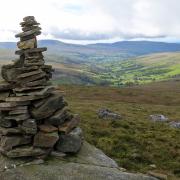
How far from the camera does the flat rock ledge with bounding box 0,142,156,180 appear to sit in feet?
78.9

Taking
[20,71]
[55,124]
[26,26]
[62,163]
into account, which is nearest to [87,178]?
[62,163]

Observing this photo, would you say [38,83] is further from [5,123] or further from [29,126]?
[5,123]

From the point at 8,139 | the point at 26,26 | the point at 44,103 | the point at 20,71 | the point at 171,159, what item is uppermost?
the point at 26,26

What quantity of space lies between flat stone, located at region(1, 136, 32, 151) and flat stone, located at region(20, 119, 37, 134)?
1.95 ft

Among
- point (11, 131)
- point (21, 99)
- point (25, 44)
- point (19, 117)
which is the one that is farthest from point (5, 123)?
point (25, 44)

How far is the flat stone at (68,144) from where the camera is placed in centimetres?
2739

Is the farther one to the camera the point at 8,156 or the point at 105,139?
the point at 105,139

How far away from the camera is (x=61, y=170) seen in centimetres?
2473

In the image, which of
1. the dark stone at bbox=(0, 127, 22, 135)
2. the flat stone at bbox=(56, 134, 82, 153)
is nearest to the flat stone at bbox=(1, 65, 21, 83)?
the dark stone at bbox=(0, 127, 22, 135)

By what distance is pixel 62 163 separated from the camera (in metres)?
25.8

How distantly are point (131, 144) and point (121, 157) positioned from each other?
4163mm

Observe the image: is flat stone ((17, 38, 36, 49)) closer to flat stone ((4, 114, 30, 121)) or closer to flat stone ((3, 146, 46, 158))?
flat stone ((4, 114, 30, 121))

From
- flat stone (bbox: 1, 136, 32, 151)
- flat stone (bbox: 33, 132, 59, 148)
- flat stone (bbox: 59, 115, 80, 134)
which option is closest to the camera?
flat stone (bbox: 1, 136, 32, 151)

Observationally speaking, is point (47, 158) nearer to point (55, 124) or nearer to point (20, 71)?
point (55, 124)
